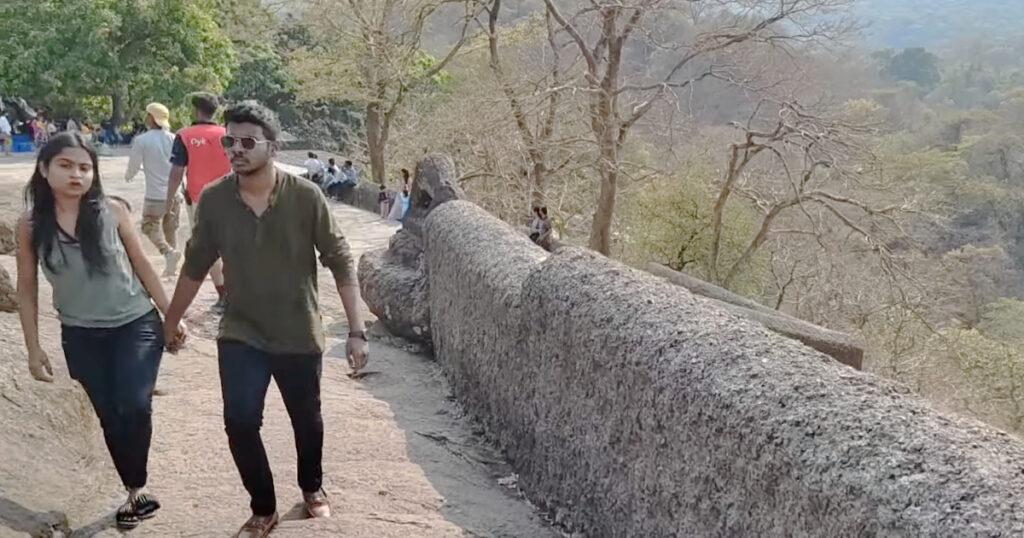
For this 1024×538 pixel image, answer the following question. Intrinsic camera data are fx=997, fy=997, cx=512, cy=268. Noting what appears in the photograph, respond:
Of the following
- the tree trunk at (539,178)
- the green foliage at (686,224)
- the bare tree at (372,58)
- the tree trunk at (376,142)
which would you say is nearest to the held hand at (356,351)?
the tree trunk at (539,178)

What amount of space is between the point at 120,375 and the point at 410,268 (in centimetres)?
463

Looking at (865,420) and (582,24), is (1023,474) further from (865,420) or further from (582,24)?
(582,24)

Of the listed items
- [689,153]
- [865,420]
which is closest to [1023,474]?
[865,420]

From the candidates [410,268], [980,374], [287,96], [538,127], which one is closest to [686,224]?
[538,127]

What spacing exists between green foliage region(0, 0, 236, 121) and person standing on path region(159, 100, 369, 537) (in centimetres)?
2563

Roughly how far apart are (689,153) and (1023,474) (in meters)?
18.8

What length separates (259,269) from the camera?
3.65 metres

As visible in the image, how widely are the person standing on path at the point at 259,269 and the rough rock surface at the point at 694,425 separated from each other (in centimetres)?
115

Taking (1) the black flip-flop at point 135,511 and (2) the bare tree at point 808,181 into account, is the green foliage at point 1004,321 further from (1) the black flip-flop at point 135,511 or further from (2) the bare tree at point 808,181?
(1) the black flip-flop at point 135,511

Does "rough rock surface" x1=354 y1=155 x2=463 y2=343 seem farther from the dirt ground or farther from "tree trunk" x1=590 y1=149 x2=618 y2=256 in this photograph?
"tree trunk" x1=590 y1=149 x2=618 y2=256

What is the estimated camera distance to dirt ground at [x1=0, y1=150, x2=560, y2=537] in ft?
13.1

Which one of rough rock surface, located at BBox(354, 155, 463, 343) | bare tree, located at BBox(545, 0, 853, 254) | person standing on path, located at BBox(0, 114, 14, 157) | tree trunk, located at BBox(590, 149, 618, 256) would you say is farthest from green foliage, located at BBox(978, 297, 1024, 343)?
person standing on path, located at BBox(0, 114, 14, 157)

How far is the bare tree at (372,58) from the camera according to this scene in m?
21.0

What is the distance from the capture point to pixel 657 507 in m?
3.46
